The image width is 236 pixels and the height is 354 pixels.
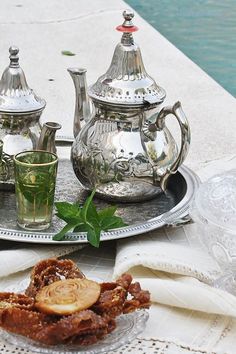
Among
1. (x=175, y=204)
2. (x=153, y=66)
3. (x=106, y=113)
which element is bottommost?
(x=153, y=66)

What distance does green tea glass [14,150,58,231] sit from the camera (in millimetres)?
1256

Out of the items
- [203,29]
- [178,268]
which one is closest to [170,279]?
[178,268]

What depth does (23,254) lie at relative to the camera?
1220 mm

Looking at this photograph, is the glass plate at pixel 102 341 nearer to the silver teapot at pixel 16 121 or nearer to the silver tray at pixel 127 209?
the silver tray at pixel 127 209

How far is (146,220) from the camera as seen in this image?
1328 millimetres

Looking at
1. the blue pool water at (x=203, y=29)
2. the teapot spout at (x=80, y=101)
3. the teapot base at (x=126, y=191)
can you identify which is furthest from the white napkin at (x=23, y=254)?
the blue pool water at (x=203, y=29)

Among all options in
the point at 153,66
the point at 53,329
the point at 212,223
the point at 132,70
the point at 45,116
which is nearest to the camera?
the point at 53,329

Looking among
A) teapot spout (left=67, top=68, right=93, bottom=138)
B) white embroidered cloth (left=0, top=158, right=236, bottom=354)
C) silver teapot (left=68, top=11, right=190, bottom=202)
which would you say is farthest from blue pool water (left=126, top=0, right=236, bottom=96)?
white embroidered cloth (left=0, top=158, right=236, bottom=354)

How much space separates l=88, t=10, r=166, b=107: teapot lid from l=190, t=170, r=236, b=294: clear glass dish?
16cm

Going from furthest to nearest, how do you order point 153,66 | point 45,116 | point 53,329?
point 153,66, point 45,116, point 53,329

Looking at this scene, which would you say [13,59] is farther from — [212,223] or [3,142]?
[212,223]

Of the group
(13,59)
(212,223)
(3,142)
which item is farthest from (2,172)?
(212,223)

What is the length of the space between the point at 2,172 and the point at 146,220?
225 mm

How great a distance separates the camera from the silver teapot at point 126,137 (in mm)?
1364
